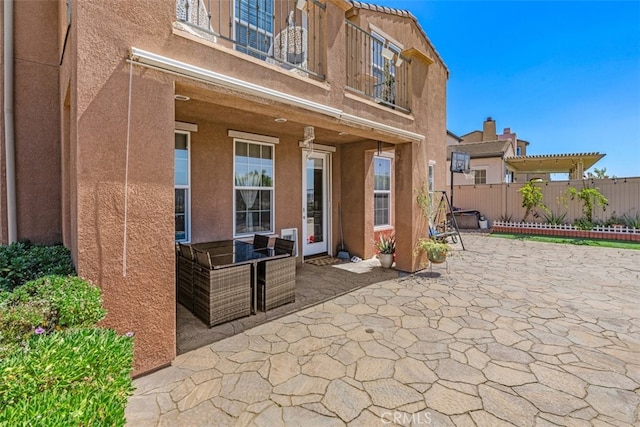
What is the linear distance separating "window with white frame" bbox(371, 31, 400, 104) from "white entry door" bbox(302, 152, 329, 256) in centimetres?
223

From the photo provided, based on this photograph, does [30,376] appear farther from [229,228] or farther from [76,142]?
Result: [229,228]

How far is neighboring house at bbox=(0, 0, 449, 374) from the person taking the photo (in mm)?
2682

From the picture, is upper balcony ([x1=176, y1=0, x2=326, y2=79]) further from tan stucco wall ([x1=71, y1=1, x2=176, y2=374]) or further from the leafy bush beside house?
the leafy bush beside house

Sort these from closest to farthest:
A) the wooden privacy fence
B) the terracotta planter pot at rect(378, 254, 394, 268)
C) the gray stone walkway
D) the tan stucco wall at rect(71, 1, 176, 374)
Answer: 1. the gray stone walkway
2. the tan stucco wall at rect(71, 1, 176, 374)
3. the terracotta planter pot at rect(378, 254, 394, 268)
4. the wooden privacy fence

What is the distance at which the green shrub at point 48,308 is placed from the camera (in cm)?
210

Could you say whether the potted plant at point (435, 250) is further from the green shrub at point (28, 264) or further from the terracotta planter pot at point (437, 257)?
the green shrub at point (28, 264)

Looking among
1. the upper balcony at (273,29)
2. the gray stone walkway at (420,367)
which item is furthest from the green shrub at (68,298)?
the upper balcony at (273,29)

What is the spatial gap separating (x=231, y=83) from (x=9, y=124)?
3.41 meters

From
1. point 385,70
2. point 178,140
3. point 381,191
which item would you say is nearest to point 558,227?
point 381,191

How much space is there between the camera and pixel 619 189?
11.6m

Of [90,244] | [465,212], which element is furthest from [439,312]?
[465,212]

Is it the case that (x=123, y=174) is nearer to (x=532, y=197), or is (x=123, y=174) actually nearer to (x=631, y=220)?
(x=532, y=197)

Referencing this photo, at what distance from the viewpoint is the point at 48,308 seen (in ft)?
7.36

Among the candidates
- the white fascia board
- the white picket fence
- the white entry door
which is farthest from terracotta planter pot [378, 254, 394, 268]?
the white picket fence
